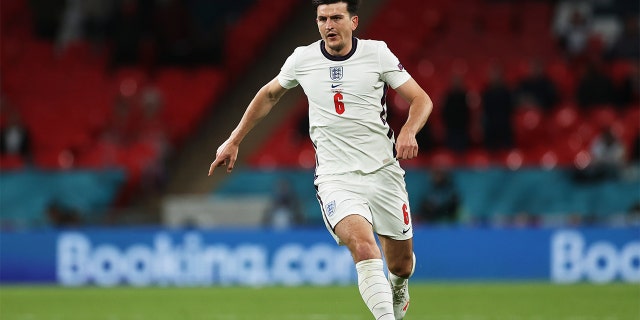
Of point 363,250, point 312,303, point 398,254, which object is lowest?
point 312,303

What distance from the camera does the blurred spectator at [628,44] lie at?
71.0ft

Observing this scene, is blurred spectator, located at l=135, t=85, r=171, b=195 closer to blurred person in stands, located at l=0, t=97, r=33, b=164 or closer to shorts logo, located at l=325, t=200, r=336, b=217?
blurred person in stands, located at l=0, t=97, r=33, b=164

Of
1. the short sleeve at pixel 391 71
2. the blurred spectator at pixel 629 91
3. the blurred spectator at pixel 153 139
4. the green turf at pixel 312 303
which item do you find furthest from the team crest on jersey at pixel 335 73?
the blurred spectator at pixel 629 91

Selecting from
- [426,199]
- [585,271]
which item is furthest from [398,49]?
[585,271]

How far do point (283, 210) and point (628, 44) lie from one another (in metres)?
7.83

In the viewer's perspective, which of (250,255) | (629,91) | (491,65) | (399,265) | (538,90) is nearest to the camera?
(399,265)

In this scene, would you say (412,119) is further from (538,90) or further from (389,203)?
(538,90)

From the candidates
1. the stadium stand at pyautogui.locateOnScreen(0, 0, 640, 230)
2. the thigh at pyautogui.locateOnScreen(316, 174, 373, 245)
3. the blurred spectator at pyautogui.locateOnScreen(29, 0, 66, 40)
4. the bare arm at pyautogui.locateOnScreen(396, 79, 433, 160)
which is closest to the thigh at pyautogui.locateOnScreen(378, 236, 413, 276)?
the thigh at pyautogui.locateOnScreen(316, 174, 373, 245)

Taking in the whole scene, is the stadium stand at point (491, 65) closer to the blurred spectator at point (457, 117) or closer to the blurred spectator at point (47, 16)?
the blurred spectator at point (457, 117)

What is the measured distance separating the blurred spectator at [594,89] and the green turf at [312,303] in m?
5.23

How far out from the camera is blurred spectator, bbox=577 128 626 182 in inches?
693

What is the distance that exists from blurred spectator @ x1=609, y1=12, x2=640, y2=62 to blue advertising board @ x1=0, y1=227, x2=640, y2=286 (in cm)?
612

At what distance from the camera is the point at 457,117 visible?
1900 centimetres

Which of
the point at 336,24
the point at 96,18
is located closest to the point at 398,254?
the point at 336,24
